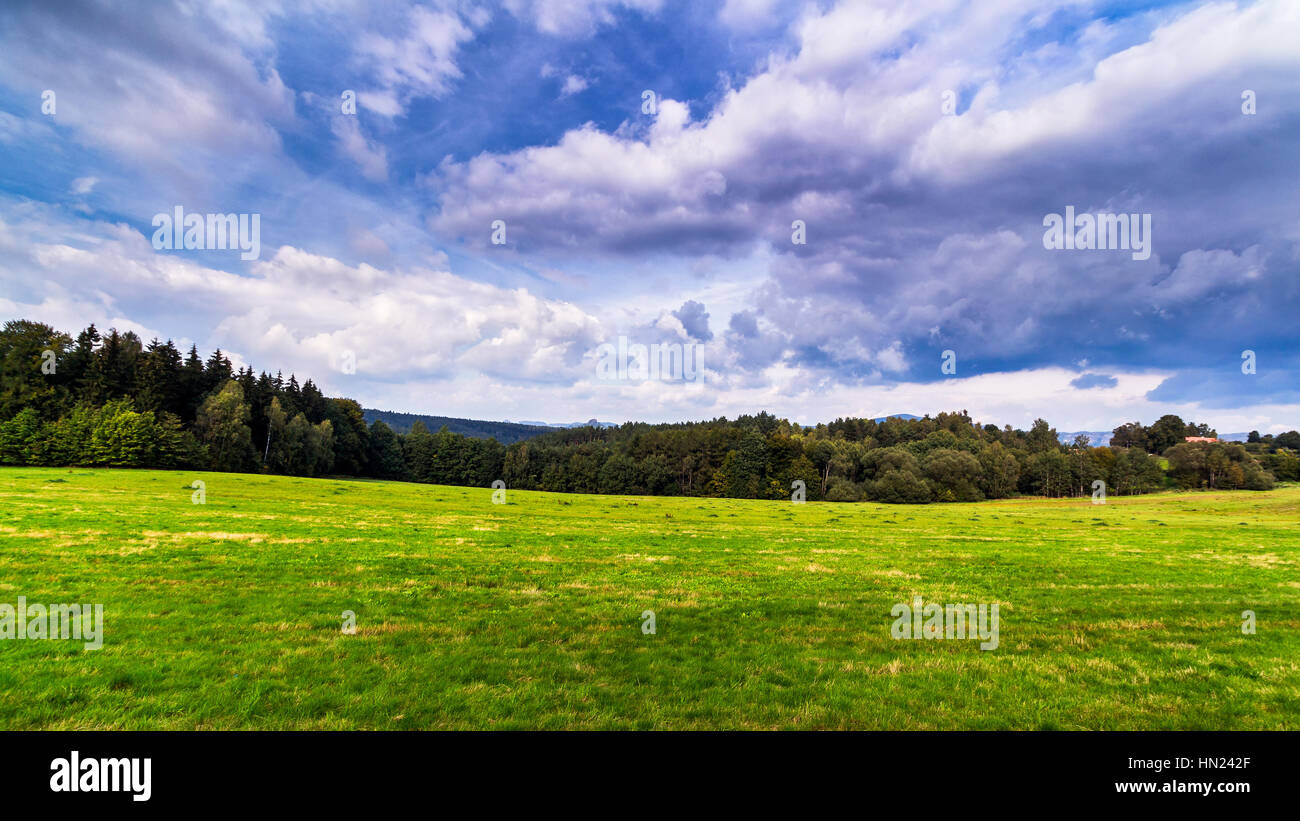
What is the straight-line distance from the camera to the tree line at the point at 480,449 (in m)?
76.4

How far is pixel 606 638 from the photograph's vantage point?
10.5 m

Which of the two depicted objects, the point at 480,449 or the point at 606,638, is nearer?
the point at 606,638

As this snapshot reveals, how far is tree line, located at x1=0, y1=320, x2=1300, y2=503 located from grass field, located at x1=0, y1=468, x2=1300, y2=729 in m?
74.6

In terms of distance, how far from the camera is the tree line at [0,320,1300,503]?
3007 inches

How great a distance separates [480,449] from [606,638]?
146886 millimetres

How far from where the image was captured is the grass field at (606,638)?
716 cm

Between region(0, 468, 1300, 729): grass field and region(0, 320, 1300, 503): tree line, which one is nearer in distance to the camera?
region(0, 468, 1300, 729): grass field

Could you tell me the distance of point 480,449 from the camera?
14850 cm

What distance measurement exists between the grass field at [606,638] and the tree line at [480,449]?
245ft

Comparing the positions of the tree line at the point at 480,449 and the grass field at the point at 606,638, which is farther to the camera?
the tree line at the point at 480,449

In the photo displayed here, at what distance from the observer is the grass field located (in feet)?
23.5
